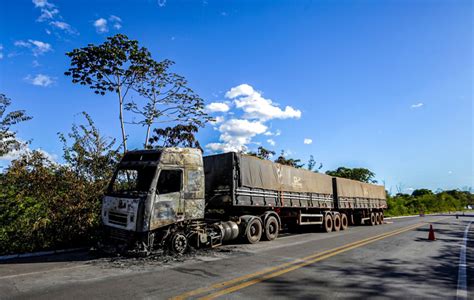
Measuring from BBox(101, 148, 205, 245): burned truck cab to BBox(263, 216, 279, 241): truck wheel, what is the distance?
362cm

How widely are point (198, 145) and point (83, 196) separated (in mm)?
11359

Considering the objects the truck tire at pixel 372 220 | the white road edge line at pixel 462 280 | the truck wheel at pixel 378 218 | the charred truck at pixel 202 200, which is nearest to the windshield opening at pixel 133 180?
the charred truck at pixel 202 200

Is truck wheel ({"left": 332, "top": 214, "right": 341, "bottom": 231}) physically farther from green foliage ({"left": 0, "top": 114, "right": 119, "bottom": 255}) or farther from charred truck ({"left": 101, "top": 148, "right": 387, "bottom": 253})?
green foliage ({"left": 0, "top": 114, "right": 119, "bottom": 255})

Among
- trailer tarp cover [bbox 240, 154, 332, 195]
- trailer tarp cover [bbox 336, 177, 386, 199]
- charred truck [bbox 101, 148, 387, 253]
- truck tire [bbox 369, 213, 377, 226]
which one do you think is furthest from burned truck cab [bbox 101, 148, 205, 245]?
truck tire [bbox 369, 213, 377, 226]

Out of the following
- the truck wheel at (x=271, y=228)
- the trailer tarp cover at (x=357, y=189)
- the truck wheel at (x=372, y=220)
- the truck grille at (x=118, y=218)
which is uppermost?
the trailer tarp cover at (x=357, y=189)

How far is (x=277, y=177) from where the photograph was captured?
1234 centimetres

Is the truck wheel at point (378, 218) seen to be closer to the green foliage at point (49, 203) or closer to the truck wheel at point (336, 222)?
→ the truck wheel at point (336, 222)

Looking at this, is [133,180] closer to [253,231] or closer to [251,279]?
[253,231]

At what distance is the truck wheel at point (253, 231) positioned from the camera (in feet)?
33.8

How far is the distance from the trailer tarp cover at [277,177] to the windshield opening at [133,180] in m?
3.53

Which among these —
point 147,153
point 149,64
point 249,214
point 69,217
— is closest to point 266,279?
point 147,153

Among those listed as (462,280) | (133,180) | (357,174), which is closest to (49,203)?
(133,180)

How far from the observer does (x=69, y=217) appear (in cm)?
930

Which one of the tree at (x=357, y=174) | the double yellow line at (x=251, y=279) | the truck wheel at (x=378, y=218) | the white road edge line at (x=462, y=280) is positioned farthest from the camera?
the tree at (x=357, y=174)
